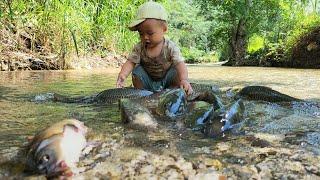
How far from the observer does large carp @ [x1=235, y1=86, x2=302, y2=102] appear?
4.15 metres

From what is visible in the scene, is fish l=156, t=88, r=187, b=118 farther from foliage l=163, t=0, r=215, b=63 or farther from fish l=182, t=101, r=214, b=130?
foliage l=163, t=0, r=215, b=63

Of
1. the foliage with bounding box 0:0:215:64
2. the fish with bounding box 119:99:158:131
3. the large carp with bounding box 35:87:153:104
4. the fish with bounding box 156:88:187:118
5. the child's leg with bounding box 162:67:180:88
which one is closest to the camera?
the fish with bounding box 119:99:158:131

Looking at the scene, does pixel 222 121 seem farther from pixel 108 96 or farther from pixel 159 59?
pixel 159 59

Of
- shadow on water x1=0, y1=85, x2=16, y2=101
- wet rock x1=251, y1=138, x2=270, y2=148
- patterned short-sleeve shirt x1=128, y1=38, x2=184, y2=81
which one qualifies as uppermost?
patterned short-sleeve shirt x1=128, y1=38, x2=184, y2=81

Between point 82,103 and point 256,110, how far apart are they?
1.86 meters

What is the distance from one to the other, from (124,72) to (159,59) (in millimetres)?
451

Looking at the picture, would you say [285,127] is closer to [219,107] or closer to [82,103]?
[219,107]

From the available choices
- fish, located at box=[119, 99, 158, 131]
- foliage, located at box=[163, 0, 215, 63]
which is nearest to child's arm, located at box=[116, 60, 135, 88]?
fish, located at box=[119, 99, 158, 131]

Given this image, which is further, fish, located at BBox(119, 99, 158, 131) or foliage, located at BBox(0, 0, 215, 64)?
foliage, located at BBox(0, 0, 215, 64)

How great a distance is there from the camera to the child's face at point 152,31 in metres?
4.40

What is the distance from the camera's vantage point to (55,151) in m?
1.85

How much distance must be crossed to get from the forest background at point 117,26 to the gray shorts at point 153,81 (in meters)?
2.04

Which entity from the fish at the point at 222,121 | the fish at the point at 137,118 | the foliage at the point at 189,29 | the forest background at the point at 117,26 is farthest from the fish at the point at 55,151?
the foliage at the point at 189,29

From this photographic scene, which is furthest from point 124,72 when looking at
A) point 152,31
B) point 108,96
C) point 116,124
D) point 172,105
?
point 116,124
